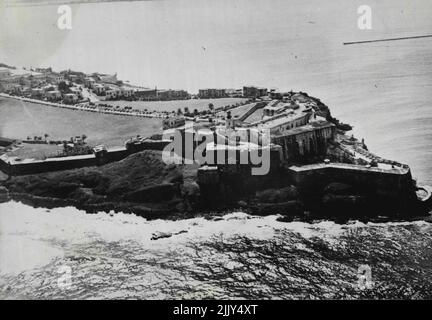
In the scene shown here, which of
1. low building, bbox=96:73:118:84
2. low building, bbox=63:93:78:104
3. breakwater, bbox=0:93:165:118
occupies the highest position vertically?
low building, bbox=96:73:118:84

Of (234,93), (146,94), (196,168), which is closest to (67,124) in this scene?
(146,94)

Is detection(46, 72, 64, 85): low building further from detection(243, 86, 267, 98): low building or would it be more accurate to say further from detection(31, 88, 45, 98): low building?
detection(243, 86, 267, 98): low building

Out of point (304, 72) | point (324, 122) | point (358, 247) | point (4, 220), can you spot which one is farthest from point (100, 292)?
point (304, 72)

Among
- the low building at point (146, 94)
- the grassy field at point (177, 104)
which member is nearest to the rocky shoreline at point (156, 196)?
the grassy field at point (177, 104)

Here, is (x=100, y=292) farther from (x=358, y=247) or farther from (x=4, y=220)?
(x=358, y=247)

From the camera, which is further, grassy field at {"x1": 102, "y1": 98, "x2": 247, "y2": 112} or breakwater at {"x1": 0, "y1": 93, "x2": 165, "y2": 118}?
grassy field at {"x1": 102, "y1": 98, "x2": 247, "y2": 112}

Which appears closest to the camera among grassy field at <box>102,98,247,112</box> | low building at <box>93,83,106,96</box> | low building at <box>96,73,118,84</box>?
grassy field at <box>102,98,247,112</box>

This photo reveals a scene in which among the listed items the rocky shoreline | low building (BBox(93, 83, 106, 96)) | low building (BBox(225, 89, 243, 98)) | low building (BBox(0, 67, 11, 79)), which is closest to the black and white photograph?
the rocky shoreline
